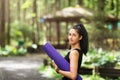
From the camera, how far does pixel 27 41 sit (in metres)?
36.9

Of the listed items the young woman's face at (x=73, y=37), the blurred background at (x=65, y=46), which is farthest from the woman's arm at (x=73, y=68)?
the blurred background at (x=65, y=46)

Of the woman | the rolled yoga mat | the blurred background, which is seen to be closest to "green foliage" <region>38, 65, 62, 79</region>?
the blurred background

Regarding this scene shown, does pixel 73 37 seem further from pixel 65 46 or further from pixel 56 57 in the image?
pixel 65 46

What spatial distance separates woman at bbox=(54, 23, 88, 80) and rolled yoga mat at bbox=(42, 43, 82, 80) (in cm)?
5

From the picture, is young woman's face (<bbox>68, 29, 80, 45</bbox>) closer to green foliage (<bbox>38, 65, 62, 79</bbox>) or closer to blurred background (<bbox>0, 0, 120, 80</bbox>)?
blurred background (<bbox>0, 0, 120, 80</bbox>)

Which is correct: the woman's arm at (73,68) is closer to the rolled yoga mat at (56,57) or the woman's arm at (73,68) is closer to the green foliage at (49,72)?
the rolled yoga mat at (56,57)

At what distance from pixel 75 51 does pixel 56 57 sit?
0.25m

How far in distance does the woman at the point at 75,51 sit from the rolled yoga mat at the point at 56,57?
5 centimetres

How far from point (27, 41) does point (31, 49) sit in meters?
5.40

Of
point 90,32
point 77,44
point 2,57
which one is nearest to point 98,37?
point 90,32

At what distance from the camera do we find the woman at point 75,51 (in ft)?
14.7

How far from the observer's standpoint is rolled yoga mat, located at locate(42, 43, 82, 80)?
4.43m

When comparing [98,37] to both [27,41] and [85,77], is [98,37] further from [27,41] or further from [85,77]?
[85,77]

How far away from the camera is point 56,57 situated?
4.46 meters
